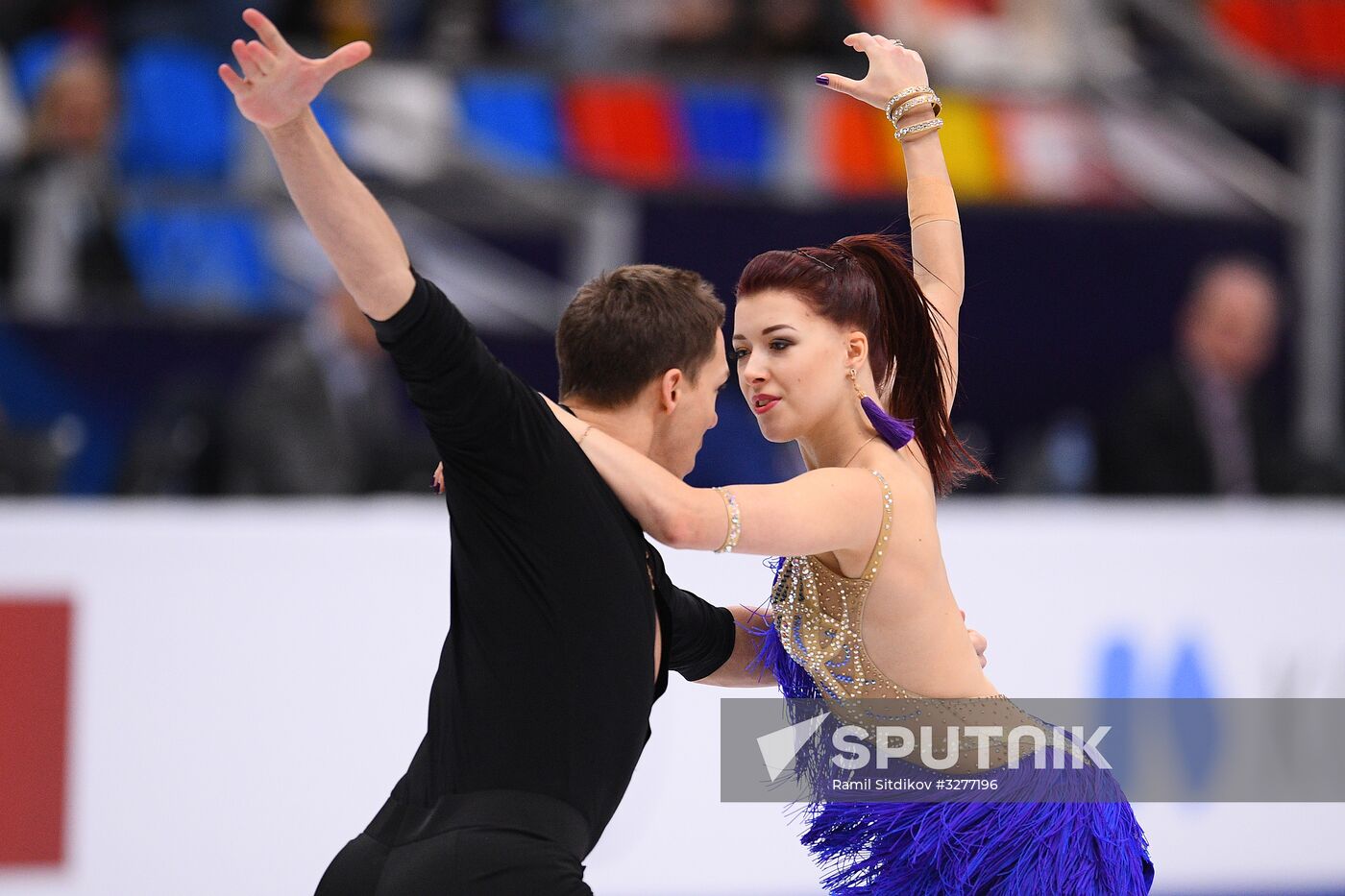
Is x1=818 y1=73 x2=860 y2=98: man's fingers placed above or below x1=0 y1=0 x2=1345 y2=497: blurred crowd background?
below

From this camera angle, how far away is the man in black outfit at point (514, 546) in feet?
6.57

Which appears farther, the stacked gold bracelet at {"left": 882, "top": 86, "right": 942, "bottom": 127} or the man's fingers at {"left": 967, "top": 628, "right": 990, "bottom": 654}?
the stacked gold bracelet at {"left": 882, "top": 86, "right": 942, "bottom": 127}

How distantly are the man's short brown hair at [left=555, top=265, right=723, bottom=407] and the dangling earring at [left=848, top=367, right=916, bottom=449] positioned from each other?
0.29 m

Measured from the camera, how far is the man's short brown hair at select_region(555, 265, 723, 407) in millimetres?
2305

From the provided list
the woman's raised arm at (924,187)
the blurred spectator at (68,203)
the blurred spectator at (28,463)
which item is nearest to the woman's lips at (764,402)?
the woman's raised arm at (924,187)

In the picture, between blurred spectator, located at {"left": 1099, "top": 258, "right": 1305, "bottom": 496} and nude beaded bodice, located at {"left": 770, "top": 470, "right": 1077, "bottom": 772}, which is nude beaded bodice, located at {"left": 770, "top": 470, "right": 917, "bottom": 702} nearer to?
nude beaded bodice, located at {"left": 770, "top": 470, "right": 1077, "bottom": 772}

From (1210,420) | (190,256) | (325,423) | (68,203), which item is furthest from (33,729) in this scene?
(1210,420)

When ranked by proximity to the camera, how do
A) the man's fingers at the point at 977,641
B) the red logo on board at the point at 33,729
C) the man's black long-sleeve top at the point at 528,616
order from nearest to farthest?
1. the man's black long-sleeve top at the point at 528,616
2. the man's fingers at the point at 977,641
3. the red logo on board at the point at 33,729

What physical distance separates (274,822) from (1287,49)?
18.1ft

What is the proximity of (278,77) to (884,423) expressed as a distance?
1043 millimetres

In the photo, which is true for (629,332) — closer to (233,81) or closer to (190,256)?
(233,81)

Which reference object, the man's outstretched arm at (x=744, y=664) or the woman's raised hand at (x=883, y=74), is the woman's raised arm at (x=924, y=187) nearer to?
the woman's raised hand at (x=883, y=74)

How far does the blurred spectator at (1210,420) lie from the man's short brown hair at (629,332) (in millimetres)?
3884

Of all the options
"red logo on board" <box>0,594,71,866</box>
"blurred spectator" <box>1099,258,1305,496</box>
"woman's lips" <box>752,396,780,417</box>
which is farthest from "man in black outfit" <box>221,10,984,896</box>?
"blurred spectator" <box>1099,258,1305,496</box>
